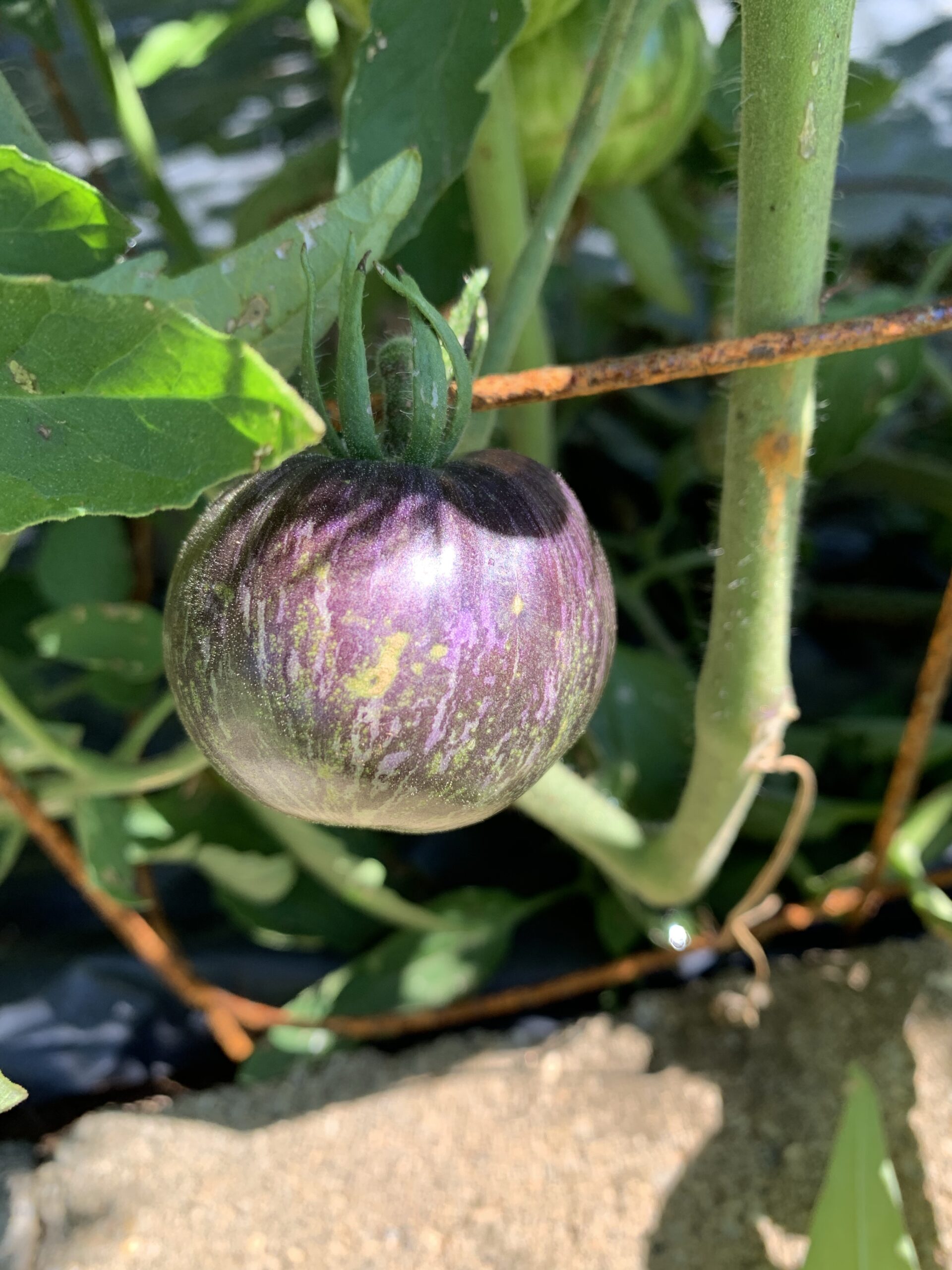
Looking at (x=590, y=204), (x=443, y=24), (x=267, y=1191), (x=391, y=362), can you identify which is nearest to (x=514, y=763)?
(x=391, y=362)

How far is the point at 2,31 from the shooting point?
2.90ft

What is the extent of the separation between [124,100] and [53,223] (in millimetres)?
352

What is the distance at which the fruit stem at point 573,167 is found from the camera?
368mm

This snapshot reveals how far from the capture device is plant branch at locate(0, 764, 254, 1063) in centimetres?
54

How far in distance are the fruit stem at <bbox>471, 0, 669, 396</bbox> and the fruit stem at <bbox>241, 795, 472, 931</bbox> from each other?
324mm

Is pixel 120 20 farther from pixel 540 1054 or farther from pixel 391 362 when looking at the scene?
pixel 540 1054

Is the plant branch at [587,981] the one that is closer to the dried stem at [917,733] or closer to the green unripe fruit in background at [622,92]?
the dried stem at [917,733]

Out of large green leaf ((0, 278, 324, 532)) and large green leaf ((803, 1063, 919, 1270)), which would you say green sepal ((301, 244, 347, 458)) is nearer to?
large green leaf ((0, 278, 324, 532))

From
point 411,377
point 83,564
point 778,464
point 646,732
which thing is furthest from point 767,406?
point 83,564

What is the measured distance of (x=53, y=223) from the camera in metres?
0.29

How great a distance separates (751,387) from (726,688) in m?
0.13

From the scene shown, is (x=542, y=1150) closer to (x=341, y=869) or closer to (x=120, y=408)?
(x=341, y=869)

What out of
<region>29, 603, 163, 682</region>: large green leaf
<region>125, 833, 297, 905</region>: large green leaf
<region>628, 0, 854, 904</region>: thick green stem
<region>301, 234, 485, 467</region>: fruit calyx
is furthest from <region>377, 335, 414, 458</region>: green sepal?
<region>125, 833, 297, 905</region>: large green leaf

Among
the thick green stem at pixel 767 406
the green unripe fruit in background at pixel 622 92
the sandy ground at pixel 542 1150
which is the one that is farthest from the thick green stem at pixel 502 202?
the sandy ground at pixel 542 1150
